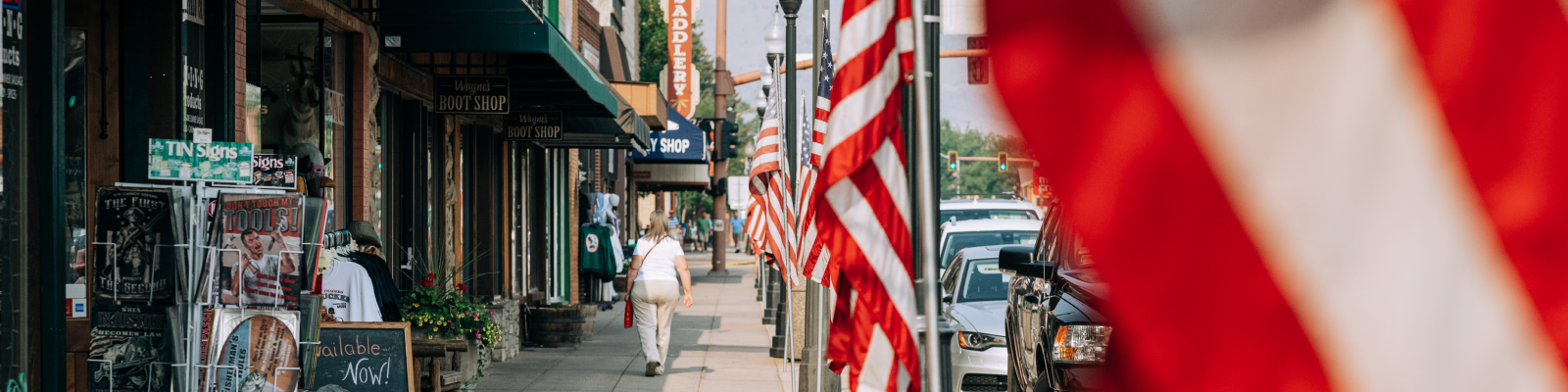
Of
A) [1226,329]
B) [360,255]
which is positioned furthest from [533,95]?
[1226,329]

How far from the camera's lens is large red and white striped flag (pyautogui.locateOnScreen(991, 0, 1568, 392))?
1258mm

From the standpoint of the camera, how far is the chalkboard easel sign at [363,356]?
7562 mm

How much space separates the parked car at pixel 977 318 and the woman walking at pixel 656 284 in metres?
2.70

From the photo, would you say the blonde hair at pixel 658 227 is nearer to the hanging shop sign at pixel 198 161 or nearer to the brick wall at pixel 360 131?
the brick wall at pixel 360 131

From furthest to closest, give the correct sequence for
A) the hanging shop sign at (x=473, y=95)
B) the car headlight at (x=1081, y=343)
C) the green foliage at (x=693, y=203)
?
the green foliage at (x=693, y=203), the hanging shop sign at (x=473, y=95), the car headlight at (x=1081, y=343)

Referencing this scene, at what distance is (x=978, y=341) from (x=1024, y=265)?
2.90 metres

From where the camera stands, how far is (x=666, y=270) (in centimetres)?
1311

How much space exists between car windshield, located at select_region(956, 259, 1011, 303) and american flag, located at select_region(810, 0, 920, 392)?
7.47m

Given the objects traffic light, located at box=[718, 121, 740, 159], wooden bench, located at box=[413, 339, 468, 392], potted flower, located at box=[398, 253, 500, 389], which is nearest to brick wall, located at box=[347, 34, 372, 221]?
potted flower, located at box=[398, 253, 500, 389]

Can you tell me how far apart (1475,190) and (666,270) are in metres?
12.0

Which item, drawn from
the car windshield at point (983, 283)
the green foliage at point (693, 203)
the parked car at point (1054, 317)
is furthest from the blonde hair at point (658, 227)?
the green foliage at point (693, 203)

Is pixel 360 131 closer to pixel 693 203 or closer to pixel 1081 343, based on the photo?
pixel 1081 343

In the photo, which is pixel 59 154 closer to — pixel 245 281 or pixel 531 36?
pixel 245 281

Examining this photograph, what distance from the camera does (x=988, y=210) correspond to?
19.1m
